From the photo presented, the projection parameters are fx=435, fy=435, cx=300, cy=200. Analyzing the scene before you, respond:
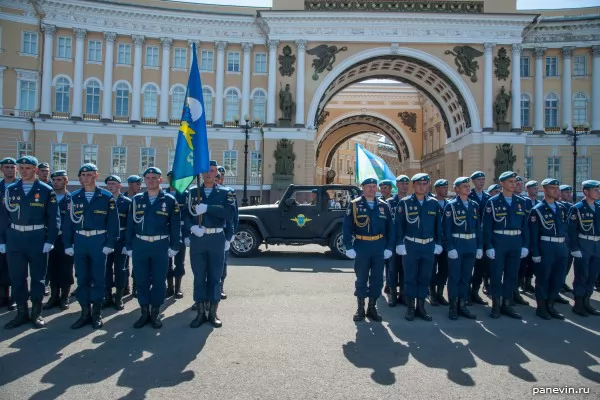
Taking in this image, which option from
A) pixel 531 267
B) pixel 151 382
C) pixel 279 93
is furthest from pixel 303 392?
pixel 279 93

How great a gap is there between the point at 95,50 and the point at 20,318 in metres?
29.3

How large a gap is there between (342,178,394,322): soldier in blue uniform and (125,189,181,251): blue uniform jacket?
2.52 metres

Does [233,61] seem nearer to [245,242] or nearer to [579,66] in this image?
[245,242]

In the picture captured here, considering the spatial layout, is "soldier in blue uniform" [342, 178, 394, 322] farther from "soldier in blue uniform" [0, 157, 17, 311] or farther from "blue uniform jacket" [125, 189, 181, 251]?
"soldier in blue uniform" [0, 157, 17, 311]

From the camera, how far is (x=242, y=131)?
3100cm

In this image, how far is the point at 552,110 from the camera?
33.2 meters

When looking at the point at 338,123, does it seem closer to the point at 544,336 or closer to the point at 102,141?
the point at 102,141

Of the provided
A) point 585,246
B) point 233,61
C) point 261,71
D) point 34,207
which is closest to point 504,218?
point 585,246

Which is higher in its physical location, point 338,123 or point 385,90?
point 385,90

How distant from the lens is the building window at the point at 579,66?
32.8 metres

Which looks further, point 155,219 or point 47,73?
point 47,73

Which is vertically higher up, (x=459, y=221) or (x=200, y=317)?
(x=459, y=221)

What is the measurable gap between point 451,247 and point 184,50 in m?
29.3

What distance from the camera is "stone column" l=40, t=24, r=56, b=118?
29469 mm
